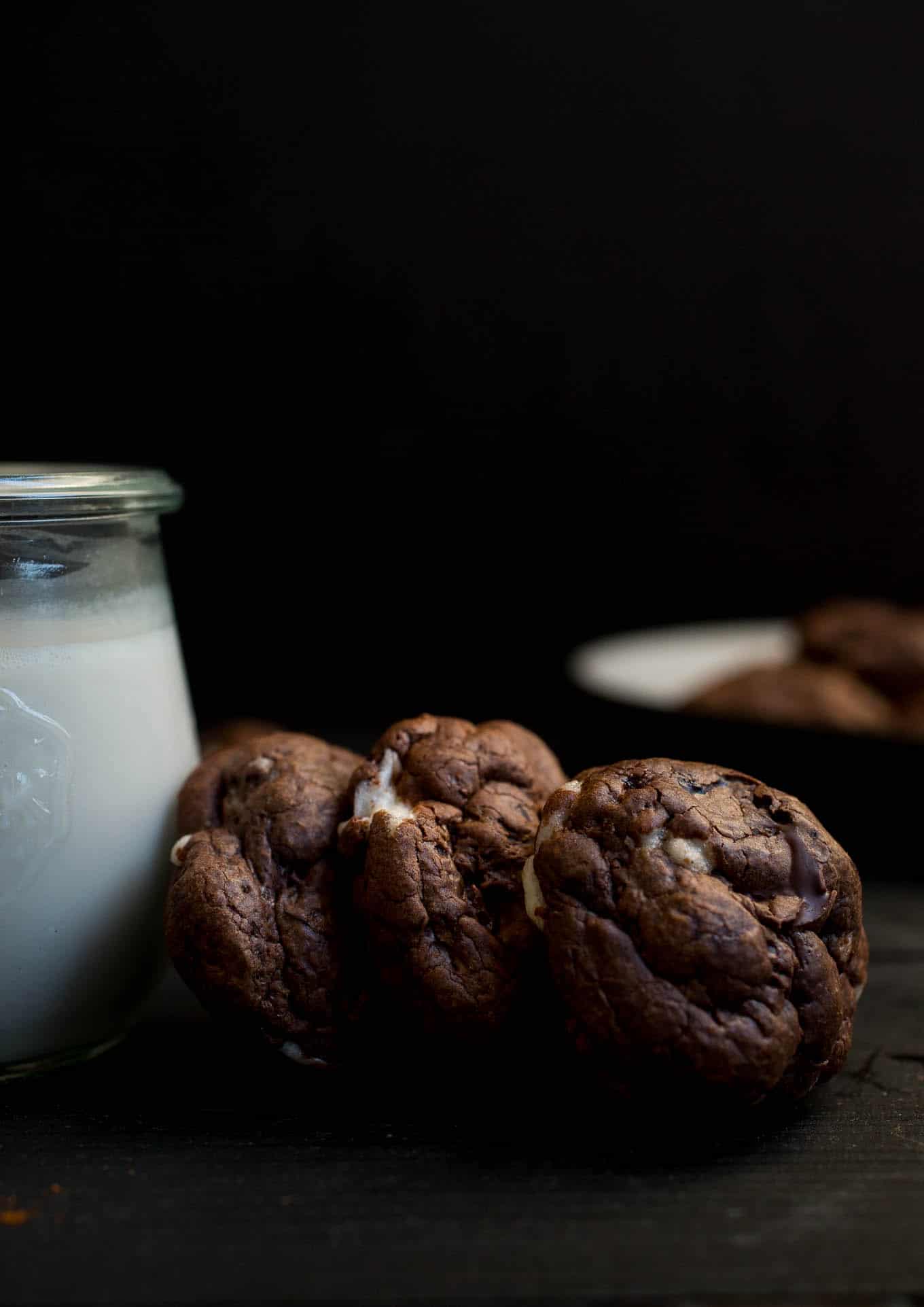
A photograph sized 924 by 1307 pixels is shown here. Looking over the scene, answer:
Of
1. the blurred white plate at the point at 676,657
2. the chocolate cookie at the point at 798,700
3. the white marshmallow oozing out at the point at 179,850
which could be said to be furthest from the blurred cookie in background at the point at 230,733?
the white marshmallow oozing out at the point at 179,850

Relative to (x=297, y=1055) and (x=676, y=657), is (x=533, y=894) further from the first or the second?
(x=676, y=657)

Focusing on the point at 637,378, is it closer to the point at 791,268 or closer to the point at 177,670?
the point at 791,268

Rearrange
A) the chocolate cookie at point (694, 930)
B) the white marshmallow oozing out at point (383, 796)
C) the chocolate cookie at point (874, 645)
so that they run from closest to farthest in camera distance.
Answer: the chocolate cookie at point (694, 930)
the white marshmallow oozing out at point (383, 796)
the chocolate cookie at point (874, 645)

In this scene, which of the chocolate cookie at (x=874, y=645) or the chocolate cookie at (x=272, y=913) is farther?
the chocolate cookie at (x=874, y=645)

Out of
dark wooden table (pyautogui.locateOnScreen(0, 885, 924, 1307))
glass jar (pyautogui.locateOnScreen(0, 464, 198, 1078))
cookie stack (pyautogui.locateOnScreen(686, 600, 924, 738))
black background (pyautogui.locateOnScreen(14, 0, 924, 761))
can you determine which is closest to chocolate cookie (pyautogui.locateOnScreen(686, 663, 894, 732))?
cookie stack (pyautogui.locateOnScreen(686, 600, 924, 738))

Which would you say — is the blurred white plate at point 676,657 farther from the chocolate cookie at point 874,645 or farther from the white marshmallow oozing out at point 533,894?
the white marshmallow oozing out at point 533,894

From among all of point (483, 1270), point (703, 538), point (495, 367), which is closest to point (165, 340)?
point (495, 367)

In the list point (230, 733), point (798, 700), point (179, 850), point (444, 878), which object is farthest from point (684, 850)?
point (230, 733)
